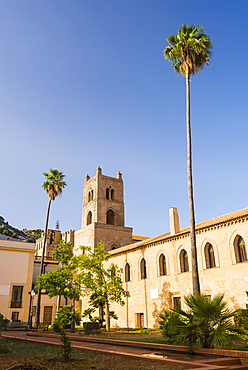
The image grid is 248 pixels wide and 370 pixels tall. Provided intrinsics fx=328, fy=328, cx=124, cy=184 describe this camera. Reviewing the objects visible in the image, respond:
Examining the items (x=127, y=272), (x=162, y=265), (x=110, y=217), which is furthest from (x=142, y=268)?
(x=110, y=217)

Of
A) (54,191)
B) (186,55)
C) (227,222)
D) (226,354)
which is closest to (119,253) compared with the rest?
(54,191)

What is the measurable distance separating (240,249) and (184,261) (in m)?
5.64

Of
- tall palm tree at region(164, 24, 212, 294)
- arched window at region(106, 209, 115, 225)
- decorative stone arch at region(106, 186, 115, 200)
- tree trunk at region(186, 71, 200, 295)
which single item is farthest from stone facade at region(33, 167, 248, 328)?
tall palm tree at region(164, 24, 212, 294)

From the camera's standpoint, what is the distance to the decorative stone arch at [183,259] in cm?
Result: 2678

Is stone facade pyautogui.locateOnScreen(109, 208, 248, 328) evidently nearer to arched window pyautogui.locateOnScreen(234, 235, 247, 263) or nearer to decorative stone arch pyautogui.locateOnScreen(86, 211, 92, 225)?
arched window pyautogui.locateOnScreen(234, 235, 247, 263)

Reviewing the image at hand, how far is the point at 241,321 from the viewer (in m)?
12.0

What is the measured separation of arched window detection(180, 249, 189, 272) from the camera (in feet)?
88.1

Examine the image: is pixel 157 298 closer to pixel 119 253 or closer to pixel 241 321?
pixel 119 253

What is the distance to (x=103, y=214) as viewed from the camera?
45.9 metres

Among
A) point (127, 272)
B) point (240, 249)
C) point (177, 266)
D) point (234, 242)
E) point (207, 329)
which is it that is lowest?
point (207, 329)

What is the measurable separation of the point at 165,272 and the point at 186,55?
1780cm

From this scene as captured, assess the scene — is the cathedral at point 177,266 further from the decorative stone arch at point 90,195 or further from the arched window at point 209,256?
the decorative stone arch at point 90,195

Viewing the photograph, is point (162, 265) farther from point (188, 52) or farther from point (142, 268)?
point (188, 52)

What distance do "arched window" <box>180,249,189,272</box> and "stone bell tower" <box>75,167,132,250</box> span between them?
17.3 metres
